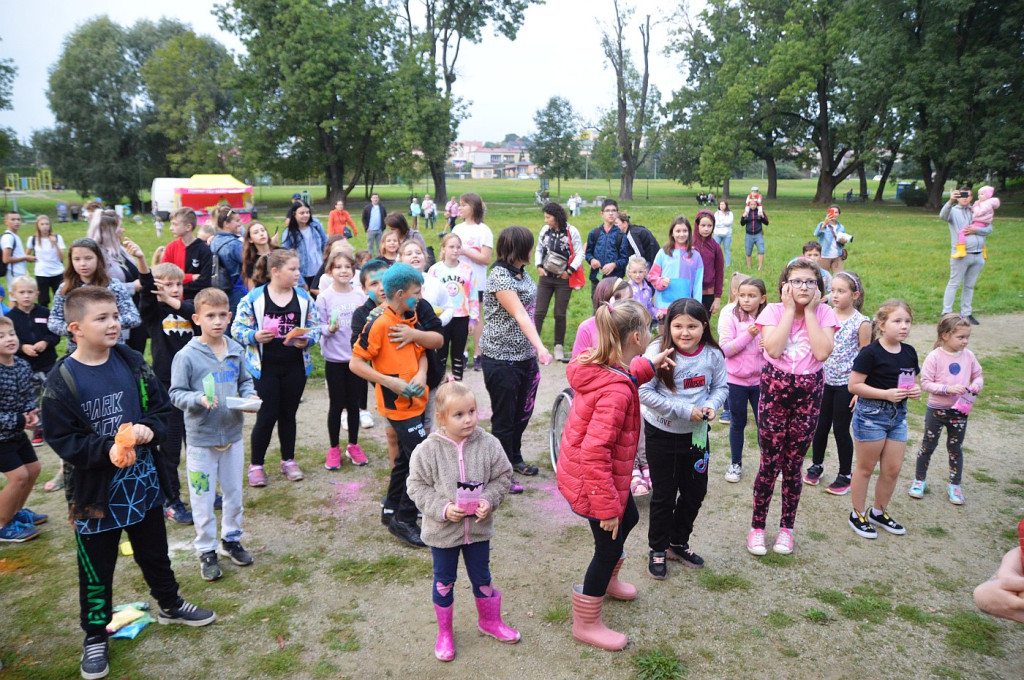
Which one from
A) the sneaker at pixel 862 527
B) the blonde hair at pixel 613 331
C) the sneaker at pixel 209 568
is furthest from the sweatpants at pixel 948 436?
the sneaker at pixel 209 568

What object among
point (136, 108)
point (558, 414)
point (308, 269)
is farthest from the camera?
point (136, 108)

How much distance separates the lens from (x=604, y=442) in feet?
11.3

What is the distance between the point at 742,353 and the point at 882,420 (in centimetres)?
126

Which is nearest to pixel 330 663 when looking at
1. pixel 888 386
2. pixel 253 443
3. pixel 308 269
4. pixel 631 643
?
pixel 631 643

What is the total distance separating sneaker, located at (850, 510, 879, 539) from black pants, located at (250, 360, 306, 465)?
439cm

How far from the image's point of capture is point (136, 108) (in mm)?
50156

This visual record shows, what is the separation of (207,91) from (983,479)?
2165 inches

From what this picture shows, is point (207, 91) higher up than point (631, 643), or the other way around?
point (207, 91)

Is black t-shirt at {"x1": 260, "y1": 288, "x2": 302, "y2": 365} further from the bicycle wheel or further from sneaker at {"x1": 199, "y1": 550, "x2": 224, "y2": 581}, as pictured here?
the bicycle wheel

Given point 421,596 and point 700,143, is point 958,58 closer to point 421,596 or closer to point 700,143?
point 700,143

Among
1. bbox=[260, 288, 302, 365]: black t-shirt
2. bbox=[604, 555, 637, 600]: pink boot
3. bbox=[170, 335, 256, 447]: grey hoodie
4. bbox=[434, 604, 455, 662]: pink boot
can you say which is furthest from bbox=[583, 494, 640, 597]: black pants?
bbox=[260, 288, 302, 365]: black t-shirt

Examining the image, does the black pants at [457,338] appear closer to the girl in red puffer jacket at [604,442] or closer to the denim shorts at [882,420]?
the girl in red puffer jacket at [604,442]

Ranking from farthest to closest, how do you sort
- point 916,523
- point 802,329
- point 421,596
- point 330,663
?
1. point 916,523
2. point 802,329
3. point 421,596
4. point 330,663

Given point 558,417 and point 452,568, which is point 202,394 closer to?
point 452,568
